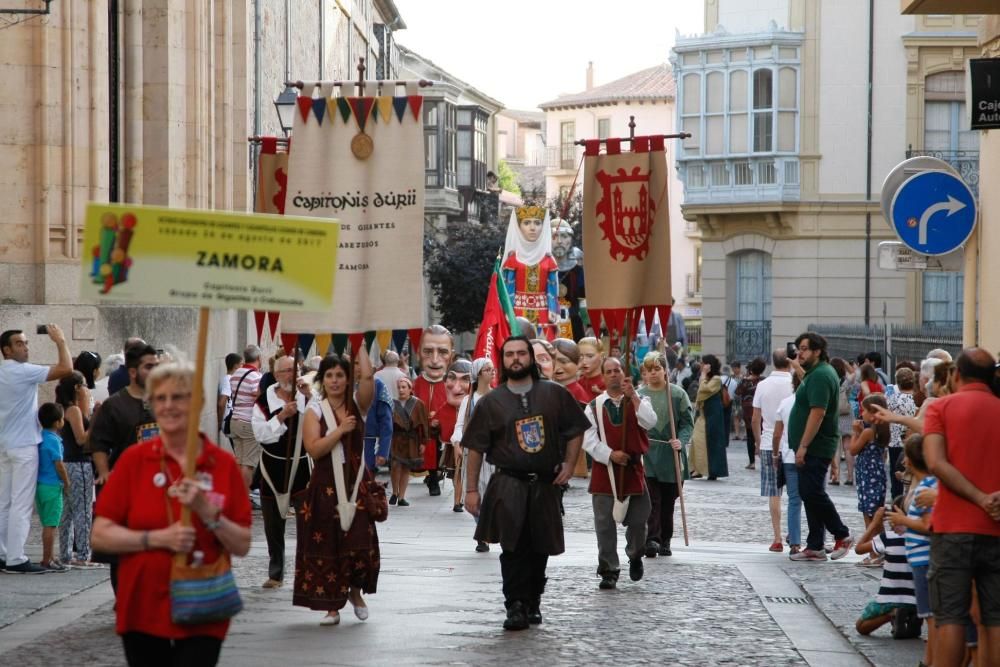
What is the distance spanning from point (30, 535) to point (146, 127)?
28.8 feet

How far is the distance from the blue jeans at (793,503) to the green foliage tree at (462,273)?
3909 centimetres

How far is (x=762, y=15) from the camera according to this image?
45.4 meters

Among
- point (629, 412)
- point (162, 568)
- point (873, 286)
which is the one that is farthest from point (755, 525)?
point (873, 286)

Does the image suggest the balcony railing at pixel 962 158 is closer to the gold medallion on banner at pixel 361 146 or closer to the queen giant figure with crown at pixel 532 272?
the queen giant figure with crown at pixel 532 272

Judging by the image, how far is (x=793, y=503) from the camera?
15203 millimetres

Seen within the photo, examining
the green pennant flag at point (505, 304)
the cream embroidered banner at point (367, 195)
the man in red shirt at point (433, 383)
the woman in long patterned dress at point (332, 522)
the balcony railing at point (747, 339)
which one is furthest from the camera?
the balcony railing at point (747, 339)

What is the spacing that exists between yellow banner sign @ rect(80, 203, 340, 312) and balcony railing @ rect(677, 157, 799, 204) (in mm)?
38898

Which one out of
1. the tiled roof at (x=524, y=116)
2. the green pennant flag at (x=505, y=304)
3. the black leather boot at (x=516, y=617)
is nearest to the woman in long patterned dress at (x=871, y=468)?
the black leather boot at (x=516, y=617)

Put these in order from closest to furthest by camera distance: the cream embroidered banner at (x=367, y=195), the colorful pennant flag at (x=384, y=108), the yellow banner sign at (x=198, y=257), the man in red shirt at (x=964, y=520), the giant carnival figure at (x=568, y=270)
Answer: the yellow banner sign at (x=198, y=257) → the man in red shirt at (x=964, y=520) → the cream embroidered banner at (x=367, y=195) → the colorful pennant flag at (x=384, y=108) → the giant carnival figure at (x=568, y=270)

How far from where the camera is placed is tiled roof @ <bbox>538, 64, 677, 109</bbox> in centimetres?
9112

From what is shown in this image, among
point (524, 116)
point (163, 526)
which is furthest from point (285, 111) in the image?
point (524, 116)

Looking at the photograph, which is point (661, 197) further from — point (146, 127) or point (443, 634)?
point (146, 127)

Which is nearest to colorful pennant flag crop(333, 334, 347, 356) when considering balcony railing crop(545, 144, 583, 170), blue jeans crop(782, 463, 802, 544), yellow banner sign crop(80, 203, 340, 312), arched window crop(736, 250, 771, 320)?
blue jeans crop(782, 463, 802, 544)

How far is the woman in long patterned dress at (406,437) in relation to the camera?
20.6 metres
